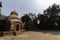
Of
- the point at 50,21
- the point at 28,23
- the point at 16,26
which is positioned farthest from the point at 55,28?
the point at 16,26

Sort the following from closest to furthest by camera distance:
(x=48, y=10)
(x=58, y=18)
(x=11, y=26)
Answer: (x=11, y=26) → (x=58, y=18) → (x=48, y=10)

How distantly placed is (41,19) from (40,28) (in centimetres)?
280

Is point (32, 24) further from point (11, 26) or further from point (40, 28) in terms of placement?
point (11, 26)

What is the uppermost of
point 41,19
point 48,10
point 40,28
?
point 48,10

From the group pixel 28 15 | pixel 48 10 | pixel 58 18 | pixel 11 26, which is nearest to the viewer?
pixel 11 26

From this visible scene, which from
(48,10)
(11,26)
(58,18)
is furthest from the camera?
(48,10)

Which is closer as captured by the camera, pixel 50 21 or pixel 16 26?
pixel 16 26

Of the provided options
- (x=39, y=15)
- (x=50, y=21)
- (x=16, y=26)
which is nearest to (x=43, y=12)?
(x=39, y=15)

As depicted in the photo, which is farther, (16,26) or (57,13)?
(57,13)

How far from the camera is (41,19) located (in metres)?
33.9

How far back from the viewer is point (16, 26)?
24.3 metres

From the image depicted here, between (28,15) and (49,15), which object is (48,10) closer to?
(49,15)

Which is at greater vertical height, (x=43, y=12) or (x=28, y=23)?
(x=43, y=12)

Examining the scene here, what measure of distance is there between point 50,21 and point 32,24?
5438 mm
